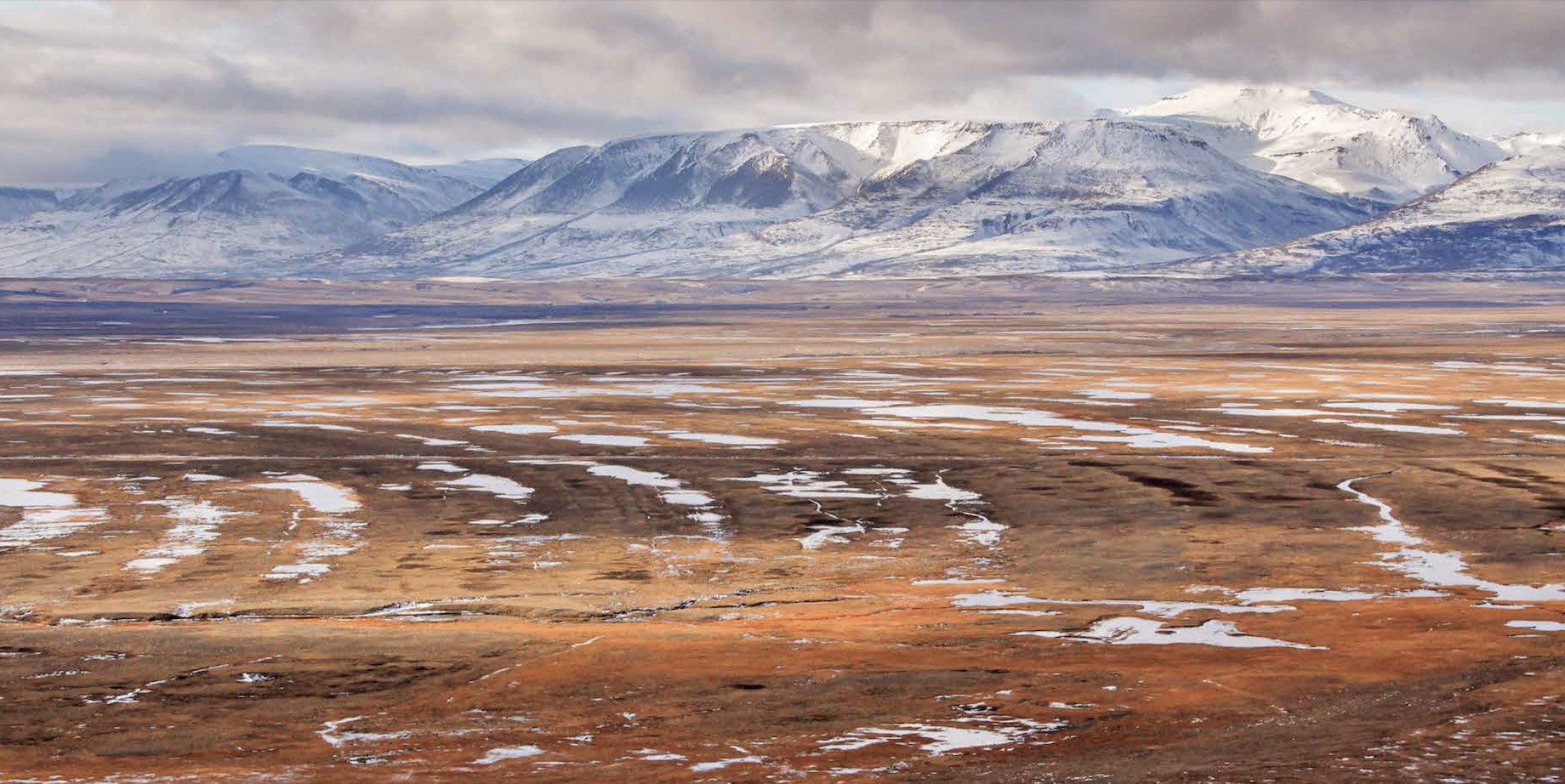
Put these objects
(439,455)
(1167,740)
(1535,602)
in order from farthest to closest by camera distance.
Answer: (439,455) < (1535,602) < (1167,740)

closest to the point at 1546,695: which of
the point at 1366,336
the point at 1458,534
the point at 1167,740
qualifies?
the point at 1167,740

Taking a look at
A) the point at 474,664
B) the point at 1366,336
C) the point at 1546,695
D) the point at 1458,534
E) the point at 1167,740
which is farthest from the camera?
the point at 1366,336

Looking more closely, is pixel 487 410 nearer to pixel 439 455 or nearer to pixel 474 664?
pixel 439 455

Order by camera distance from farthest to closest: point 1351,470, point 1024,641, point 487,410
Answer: point 487,410 → point 1351,470 → point 1024,641

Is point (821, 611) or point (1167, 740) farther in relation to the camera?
point (821, 611)

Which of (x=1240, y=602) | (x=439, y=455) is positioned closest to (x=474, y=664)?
(x=1240, y=602)

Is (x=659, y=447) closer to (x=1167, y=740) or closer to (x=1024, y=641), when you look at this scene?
(x=1024, y=641)
